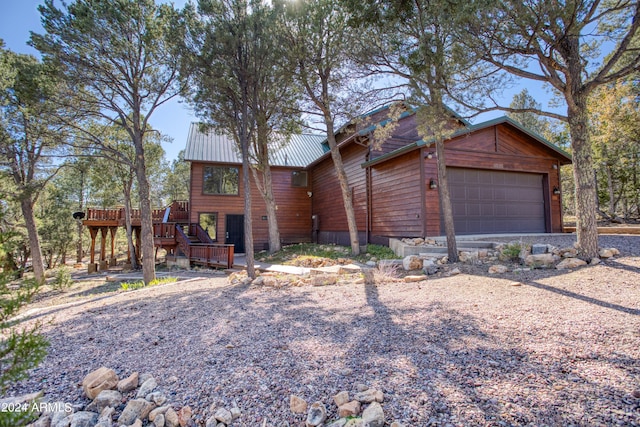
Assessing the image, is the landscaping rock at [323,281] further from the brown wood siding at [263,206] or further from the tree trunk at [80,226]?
the tree trunk at [80,226]

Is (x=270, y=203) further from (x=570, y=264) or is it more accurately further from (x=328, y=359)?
(x=328, y=359)

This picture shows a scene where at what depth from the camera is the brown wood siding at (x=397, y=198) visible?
882 centimetres

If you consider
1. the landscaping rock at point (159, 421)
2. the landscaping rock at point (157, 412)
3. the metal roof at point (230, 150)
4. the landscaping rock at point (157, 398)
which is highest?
the metal roof at point (230, 150)

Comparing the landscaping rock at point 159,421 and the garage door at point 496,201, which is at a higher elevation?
Answer: the garage door at point 496,201

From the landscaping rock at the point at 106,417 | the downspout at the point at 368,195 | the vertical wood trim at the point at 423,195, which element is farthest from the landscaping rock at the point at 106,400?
the downspout at the point at 368,195

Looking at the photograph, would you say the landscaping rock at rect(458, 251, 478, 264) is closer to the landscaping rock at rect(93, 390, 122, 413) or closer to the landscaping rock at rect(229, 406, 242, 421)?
the landscaping rock at rect(229, 406, 242, 421)

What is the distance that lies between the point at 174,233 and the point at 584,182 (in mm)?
13004

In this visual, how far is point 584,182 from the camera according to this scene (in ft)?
17.5

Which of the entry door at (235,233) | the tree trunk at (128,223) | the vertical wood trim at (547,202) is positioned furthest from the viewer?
the entry door at (235,233)

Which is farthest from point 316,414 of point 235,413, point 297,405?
point 235,413

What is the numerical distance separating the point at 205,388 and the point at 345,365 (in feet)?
3.29

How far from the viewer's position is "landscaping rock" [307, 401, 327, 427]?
172 cm

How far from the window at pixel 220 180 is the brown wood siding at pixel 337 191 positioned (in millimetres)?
3956

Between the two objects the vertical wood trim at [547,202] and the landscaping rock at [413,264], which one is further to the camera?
the vertical wood trim at [547,202]
